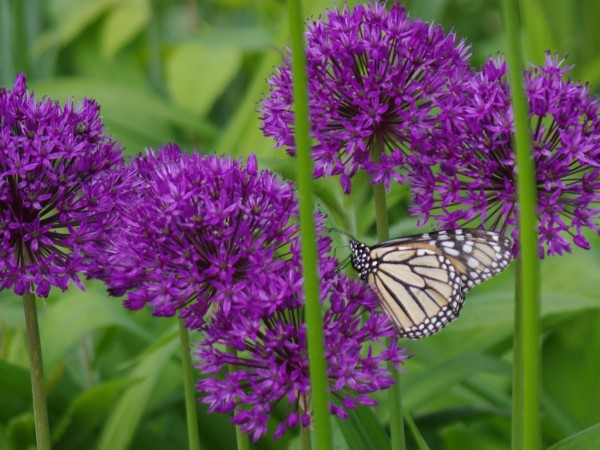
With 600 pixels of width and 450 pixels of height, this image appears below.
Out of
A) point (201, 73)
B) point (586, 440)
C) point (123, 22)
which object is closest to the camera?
point (586, 440)

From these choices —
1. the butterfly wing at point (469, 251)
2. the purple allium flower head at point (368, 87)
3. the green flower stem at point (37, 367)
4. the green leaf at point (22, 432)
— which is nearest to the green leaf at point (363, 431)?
the butterfly wing at point (469, 251)

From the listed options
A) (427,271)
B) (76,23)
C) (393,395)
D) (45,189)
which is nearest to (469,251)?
(427,271)

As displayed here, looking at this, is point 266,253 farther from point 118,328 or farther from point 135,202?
point 118,328

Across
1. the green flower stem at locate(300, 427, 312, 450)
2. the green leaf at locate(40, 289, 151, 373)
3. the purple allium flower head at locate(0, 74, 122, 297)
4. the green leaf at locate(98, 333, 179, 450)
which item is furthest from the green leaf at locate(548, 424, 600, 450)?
the green leaf at locate(40, 289, 151, 373)

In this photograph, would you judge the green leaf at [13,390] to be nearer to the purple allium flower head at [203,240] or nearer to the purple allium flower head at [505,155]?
the purple allium flower head at [203,240]

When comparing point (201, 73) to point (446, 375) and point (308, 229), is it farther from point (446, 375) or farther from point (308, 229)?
point (308, 229)

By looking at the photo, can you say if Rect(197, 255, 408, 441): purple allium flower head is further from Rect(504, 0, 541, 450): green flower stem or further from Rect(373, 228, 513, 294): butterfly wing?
Rect(504, 0, 541, 450): green flower stem

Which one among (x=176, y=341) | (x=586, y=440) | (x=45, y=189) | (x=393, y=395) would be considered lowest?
(x=586, y=440)
